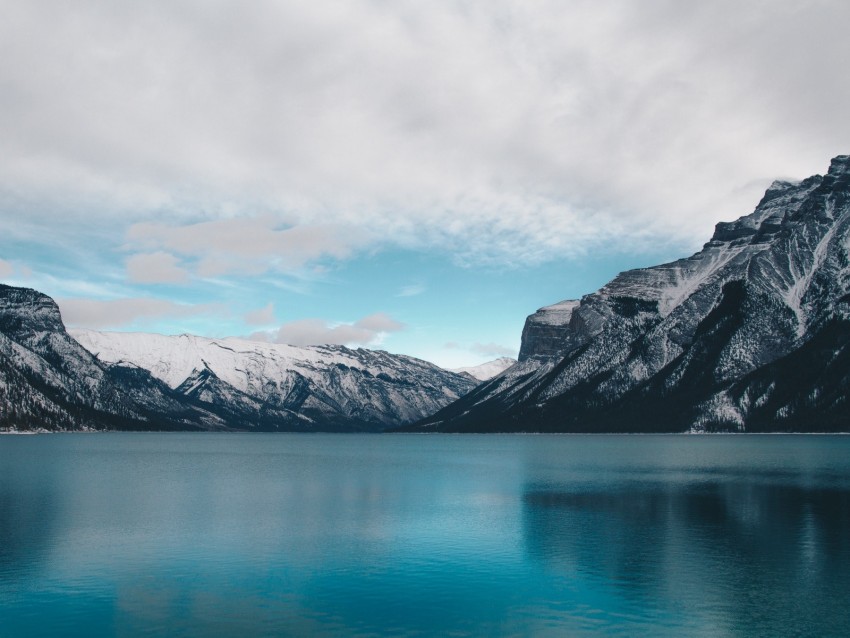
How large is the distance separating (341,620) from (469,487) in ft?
261

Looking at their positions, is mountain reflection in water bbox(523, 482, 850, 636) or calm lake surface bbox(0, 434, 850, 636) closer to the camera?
calm lake surface bbox(0, 434, 850, 636)

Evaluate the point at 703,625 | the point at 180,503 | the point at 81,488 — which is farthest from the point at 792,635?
the point at 81,488

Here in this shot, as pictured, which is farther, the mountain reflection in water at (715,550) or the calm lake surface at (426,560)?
the mountain reflection in water at (715,550)

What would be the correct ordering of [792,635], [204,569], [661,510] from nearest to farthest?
[792,635] < [204,569] < [661,510]

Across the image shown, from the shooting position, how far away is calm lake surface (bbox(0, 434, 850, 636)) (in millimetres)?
44906

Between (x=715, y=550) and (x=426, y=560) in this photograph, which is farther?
(x=715, y=550)

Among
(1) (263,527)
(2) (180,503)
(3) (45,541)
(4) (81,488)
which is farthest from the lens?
(4) (81,488)

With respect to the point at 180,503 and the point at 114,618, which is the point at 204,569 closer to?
the point at 114,618

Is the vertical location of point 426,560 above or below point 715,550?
below

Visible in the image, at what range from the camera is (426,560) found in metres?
62.0

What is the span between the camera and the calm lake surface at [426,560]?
44.9m

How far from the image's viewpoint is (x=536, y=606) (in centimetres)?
4816

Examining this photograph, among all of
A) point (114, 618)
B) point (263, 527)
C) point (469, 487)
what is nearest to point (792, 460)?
point (469, 487)

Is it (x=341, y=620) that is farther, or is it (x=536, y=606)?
(x=536, y=606)
